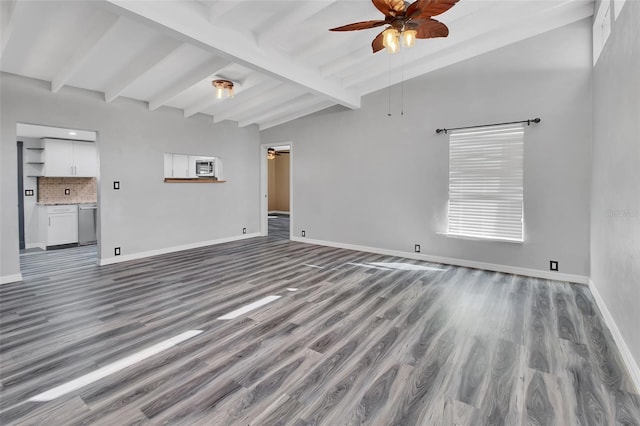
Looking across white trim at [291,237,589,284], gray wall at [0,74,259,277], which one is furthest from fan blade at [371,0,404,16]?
gray wall at [0,74,259,277]

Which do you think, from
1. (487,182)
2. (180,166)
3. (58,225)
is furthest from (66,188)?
(487,182)

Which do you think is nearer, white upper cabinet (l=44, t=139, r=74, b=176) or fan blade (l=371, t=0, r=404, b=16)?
fan blade (l=371, t=0, r=404, b=16)

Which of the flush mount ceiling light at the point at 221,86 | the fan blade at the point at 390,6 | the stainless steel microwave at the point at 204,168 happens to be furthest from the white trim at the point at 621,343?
the stainless steel microwave at the point at 204,168

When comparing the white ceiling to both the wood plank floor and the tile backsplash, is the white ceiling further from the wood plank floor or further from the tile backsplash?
the tile backsplash

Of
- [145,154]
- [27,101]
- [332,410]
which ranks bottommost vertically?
[332,410]

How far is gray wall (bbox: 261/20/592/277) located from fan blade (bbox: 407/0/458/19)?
2.45m

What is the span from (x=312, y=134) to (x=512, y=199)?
3.86 meters

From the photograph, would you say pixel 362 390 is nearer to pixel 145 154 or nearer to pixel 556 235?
pixel 556 235

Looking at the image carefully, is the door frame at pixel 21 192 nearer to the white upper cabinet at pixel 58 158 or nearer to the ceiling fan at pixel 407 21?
Result: the white upper cabinet at pixel 58 158

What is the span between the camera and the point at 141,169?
5480 millimetres

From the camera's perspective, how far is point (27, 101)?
4.22m

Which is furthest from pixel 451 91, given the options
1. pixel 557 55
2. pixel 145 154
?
pixel 145 154

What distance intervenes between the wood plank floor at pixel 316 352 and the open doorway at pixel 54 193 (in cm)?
278

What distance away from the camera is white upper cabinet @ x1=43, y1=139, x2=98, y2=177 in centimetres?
643
